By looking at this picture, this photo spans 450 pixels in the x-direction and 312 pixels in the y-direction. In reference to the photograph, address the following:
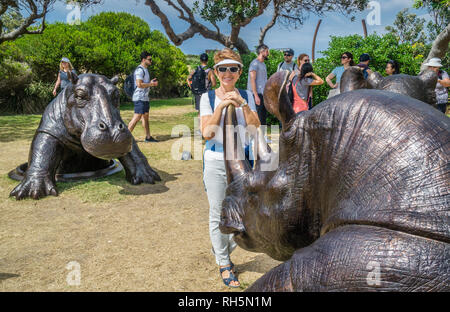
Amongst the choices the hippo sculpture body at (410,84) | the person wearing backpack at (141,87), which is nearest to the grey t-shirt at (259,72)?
the person wearing backpack at (141,87)

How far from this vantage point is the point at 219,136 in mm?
3236

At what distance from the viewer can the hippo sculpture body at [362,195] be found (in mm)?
774

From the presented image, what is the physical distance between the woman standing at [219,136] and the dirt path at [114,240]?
304 mm

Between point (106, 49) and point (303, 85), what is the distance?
16.1 meters

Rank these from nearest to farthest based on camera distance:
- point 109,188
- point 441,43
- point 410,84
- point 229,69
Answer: point 410,84 < point 229,69 < point 109,188 < point 441,43

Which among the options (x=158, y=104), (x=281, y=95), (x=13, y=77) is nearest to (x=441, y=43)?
(x=158, y=104)

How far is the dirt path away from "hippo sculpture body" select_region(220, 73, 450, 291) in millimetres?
2600

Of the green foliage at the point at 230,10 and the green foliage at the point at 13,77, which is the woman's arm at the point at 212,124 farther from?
the green foliage at the point at 13,77

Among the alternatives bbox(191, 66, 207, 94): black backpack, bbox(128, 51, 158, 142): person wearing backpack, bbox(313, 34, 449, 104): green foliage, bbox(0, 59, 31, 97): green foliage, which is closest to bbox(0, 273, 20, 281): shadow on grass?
bbox(128, 51, 158, 142): person wearing backpack

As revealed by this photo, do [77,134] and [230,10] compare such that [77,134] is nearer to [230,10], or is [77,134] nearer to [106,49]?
[230,10]

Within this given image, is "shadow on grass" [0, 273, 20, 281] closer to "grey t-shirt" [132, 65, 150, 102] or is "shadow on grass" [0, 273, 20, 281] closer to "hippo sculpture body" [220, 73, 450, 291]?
"hippo sculpture body" [220, 73, 450, 291]

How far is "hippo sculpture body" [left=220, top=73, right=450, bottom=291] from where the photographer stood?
77 cm

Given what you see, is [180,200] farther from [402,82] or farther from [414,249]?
[414,249]
